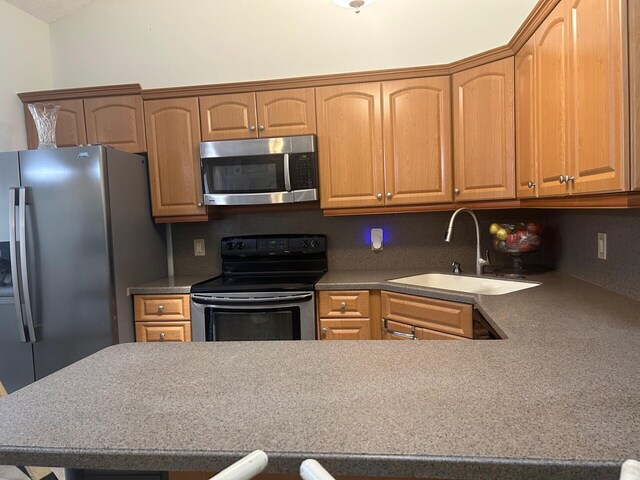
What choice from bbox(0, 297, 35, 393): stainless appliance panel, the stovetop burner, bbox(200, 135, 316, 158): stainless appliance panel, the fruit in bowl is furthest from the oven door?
the fruit in bowl

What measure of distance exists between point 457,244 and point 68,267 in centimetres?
242

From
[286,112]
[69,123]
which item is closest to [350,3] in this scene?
[286,112]

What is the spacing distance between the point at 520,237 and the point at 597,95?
1097 millimetres

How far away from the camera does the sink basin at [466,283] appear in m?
2.32

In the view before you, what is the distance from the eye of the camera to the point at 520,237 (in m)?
2.36

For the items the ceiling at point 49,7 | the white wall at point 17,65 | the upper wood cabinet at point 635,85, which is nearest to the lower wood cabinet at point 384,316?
the upper wood cabinet at point 635,85

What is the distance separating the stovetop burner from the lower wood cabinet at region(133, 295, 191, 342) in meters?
0.35

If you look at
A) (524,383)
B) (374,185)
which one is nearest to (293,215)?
(374,185)

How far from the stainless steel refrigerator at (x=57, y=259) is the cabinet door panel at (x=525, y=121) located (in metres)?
2.26

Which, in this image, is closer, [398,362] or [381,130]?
[398,362]

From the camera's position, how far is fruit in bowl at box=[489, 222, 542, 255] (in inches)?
92.7

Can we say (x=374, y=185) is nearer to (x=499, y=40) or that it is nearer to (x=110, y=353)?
(x=499, y=40)

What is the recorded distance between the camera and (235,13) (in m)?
2.97

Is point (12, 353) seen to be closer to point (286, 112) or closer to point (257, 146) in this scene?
point (257, 146)
